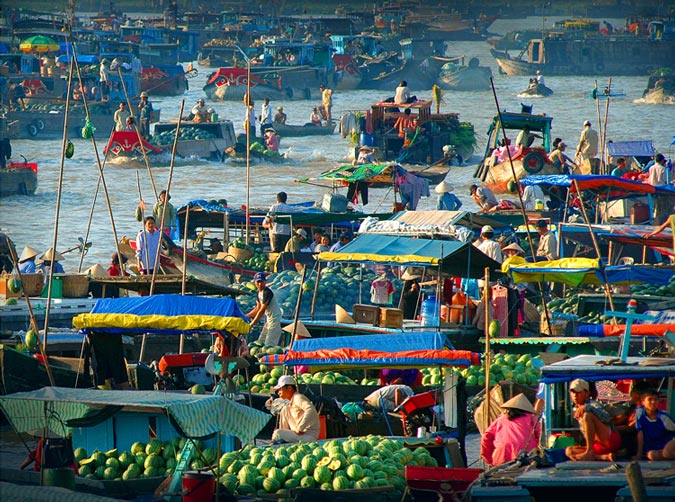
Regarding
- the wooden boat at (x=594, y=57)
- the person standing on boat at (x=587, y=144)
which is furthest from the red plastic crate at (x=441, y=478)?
the wooden boat at (x=594, y=57)

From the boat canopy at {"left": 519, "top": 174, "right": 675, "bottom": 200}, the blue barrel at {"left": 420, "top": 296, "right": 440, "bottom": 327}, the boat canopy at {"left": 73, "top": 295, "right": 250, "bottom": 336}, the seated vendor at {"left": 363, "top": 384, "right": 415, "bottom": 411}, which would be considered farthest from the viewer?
the boat canopy at {"left": 519, "top": 174, "right": 675, "bottom": 200}

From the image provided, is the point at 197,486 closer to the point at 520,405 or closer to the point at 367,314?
the point at 520,405

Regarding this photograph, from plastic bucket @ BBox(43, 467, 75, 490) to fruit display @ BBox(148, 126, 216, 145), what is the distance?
80.0ft

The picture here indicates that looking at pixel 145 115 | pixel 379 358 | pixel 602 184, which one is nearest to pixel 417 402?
pixel 379 358

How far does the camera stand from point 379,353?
970cm

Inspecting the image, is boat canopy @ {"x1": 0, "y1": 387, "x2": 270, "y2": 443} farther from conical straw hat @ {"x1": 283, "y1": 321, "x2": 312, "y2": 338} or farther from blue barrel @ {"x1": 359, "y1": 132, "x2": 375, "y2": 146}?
blue barrel @ {"x1": 359, "y1": 132, "x2": 375, "y2": 146}

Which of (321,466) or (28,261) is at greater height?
(321,466)

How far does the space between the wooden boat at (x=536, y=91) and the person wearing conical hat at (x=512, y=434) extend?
44.2 metres

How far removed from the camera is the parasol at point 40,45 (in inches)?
1799

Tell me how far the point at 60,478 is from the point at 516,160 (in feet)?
55.4

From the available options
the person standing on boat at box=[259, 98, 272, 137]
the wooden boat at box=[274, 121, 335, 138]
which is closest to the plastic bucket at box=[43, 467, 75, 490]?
the person standing on boat at box=[259, 98, 272, 137]

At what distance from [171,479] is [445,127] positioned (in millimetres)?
22890

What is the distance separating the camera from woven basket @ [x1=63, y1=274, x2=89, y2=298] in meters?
13.6

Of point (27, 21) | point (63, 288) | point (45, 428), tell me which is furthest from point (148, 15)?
point (45, 428)
